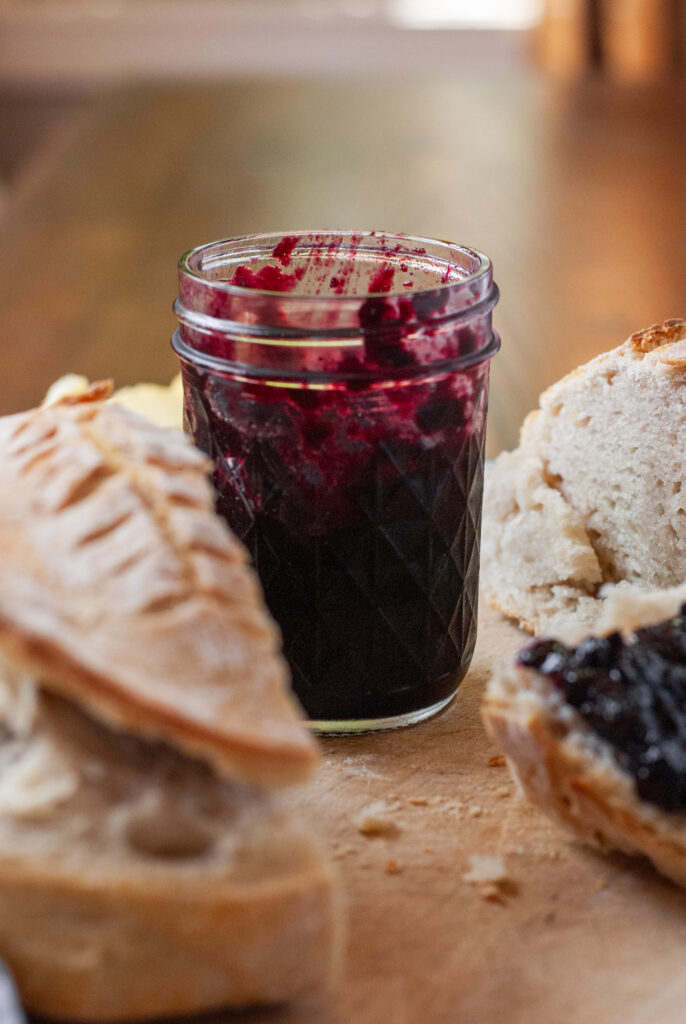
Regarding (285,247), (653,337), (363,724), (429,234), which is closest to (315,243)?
(285,247)

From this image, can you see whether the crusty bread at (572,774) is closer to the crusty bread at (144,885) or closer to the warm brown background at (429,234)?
the warm brown background at (429,234)

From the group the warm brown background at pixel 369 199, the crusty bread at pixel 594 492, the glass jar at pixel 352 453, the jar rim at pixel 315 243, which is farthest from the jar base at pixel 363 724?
the warm brown background at pixel 369 199

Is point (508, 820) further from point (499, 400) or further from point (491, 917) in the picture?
point (499, 400)

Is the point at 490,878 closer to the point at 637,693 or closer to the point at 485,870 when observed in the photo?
the point at 485,870

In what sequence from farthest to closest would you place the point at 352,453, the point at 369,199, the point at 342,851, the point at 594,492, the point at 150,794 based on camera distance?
the point at 369,199
the point at 594,492
the point at 352,453
the point at 342,851
the point at 150,794

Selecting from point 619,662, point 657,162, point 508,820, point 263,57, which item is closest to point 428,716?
point 508,820

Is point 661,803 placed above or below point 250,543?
below
